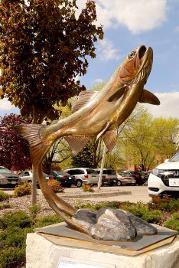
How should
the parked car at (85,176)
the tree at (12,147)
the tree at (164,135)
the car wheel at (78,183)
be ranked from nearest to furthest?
the tree at (12,147) < the parked car at (85,176) < the car wheel at (78,183) < the tree at (164,135)

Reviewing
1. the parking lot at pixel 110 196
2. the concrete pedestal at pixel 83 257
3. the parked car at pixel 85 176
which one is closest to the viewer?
the concrete pedestal at pixel 83 257

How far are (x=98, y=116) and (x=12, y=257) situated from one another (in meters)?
2.53

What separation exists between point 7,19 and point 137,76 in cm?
780

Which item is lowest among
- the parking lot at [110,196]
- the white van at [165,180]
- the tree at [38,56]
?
the parking lot at [110,196]

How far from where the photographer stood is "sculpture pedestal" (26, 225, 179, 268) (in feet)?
12.4

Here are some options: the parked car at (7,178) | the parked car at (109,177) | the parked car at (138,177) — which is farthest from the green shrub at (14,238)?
the parked car at (138,177)

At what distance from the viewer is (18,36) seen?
35.5ft

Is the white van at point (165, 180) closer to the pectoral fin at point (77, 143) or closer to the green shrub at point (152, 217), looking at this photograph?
the green shrub at point (152, 217)

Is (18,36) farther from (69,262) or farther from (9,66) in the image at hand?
(69,262)

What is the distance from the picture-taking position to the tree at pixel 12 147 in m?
26.5

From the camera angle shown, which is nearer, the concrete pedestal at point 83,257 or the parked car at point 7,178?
the concrete pedestal at point 83,257

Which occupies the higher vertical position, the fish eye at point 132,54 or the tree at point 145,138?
the tree at point 145,138

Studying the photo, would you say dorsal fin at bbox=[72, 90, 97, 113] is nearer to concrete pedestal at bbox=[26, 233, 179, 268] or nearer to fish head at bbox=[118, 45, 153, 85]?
fish head at bbox=[118, 45, 153, 85]

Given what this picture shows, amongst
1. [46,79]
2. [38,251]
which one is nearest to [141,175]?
[46,79]
